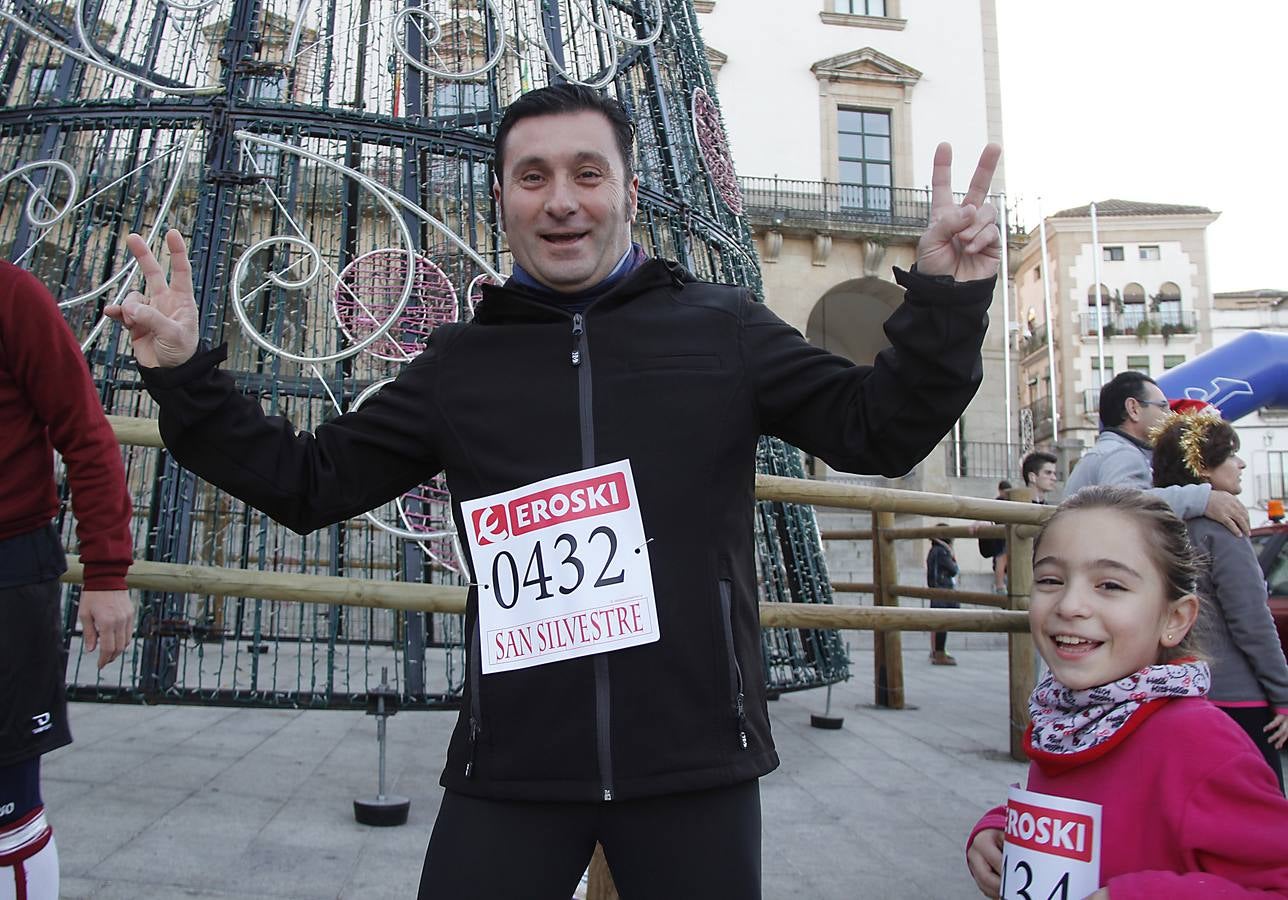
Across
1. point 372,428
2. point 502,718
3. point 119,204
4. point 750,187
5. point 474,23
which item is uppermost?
point 750,187

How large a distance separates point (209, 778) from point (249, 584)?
4.60 feet

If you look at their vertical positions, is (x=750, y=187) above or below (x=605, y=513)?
above

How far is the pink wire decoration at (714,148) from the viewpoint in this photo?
5949 millimetres

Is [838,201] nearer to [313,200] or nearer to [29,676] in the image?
[313,200]

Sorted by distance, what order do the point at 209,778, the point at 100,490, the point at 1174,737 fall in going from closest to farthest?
the point at 1174,737
the point at 100,490
the point at 209,778

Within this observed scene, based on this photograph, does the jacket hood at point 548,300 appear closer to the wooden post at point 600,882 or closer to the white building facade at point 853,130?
the wooden post at point 600,882

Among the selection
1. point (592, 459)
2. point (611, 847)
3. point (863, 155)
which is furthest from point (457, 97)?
point (863, 155)

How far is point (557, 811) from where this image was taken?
1456 millimetres

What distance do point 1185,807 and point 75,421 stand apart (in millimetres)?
2245

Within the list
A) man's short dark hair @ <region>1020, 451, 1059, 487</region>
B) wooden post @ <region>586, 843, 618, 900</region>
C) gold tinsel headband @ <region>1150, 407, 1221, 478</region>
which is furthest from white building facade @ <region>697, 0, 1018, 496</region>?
wooden post @ <region>586, 843, 618, 900</region>

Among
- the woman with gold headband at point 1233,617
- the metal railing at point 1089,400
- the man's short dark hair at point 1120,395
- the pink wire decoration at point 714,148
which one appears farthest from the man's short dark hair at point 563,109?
the metal railing at point 1089,400

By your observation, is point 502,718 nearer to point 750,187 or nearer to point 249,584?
point 249,584

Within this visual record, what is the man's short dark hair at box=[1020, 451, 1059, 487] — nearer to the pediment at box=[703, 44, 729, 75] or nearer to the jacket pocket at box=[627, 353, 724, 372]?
the jacket pocket at box=[627, 353, 724, 372]

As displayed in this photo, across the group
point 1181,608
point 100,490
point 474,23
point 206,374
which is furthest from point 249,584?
point 474,23
